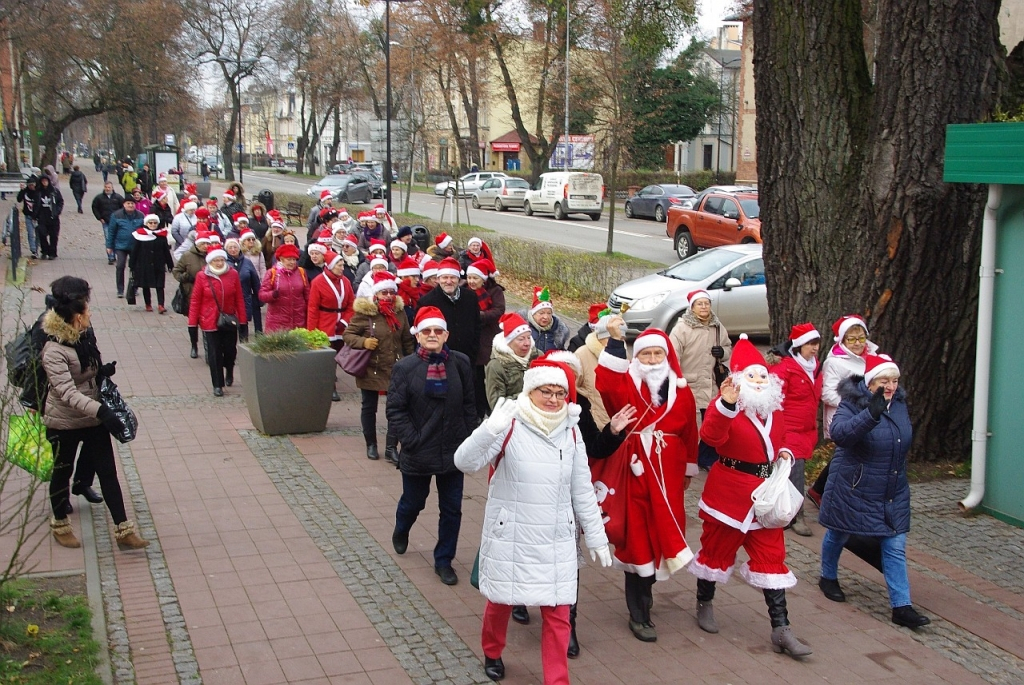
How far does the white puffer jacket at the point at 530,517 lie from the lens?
5008 millimetres

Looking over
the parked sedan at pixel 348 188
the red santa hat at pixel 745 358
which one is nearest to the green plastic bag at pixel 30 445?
the red santa hat at pixel 745 358

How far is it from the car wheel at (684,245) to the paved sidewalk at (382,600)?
63.9ft

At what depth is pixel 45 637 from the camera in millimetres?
5488

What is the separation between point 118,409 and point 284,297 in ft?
→ 15.7

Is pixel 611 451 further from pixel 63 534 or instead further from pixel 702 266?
pixel 702 266

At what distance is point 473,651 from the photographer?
576 cm

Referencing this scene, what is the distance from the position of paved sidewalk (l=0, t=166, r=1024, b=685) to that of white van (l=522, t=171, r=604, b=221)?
3256 cm

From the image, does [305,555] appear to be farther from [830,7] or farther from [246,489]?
[830,7]

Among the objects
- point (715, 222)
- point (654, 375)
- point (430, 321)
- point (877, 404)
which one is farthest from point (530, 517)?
point (715, 222)

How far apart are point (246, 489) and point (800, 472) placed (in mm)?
4260

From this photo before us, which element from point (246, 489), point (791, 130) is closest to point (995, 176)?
point (791, 130)

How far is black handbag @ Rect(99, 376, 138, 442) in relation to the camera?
6.68 meters

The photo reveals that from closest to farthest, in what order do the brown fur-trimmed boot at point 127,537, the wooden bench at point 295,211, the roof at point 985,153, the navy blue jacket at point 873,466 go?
1. the navy blue jacket at point 873,466
2. the brown fur-trimmed boot at point 127,537
3. the roof at point 985,153
4. the wooden bench at point 295,211

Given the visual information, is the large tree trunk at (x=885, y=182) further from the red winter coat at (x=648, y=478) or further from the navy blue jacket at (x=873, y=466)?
the red winter coat at (x=648, y=478)
